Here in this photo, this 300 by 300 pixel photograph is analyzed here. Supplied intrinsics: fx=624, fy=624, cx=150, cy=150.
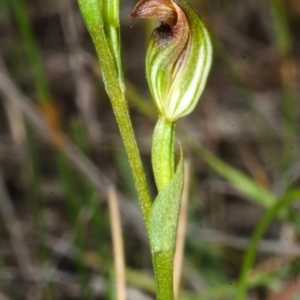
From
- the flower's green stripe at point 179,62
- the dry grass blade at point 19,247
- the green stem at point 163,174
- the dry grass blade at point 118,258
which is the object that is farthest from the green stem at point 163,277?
the dry grass blade at point 19,247

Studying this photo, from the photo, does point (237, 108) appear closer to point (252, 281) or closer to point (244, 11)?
point (244, 11)

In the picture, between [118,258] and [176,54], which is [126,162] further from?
[176,54]

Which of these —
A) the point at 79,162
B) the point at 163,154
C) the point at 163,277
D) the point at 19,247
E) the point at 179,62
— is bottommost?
the point at 19,247

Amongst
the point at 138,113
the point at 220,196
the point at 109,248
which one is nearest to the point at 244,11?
the point at 138,113

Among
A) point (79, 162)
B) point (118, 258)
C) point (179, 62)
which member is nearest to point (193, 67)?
point (179, 62)

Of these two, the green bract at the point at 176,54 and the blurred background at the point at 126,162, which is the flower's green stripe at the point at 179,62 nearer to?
the green bract at the point at 176,54

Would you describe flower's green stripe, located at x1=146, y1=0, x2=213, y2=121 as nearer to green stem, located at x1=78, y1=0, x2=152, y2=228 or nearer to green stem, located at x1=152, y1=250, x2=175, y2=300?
green stem, located at x1=78, y1=0, x2=152, y2=228
